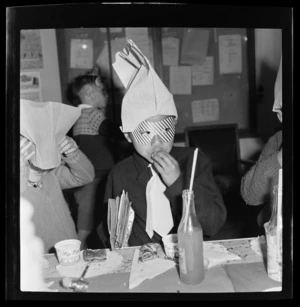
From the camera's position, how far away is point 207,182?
107cm

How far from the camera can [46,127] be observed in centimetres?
94

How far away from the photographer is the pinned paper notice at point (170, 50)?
8.63ft

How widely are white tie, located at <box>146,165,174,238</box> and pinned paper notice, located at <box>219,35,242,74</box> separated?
5.97 ft

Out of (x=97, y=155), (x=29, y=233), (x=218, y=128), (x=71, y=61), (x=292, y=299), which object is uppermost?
(x=71, y=61)

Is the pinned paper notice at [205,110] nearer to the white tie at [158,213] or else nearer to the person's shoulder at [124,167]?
the person's shoulder at [124,167]

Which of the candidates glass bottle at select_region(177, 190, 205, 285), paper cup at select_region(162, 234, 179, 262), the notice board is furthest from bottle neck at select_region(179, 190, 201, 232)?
the notice board

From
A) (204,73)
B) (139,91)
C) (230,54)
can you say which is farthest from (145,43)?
(139,91)

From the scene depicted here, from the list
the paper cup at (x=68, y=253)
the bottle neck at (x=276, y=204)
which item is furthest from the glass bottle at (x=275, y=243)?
the paper cup at (x=68, y=253)

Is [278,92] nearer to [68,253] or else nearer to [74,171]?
[68,253]

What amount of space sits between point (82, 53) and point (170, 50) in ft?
2.04

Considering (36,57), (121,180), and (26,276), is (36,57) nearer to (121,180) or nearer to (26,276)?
(121,180)

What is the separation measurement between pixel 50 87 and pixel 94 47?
16.4 inches

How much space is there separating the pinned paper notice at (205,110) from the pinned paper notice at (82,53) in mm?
810

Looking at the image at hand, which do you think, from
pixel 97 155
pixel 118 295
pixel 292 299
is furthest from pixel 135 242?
pixel 97 155
